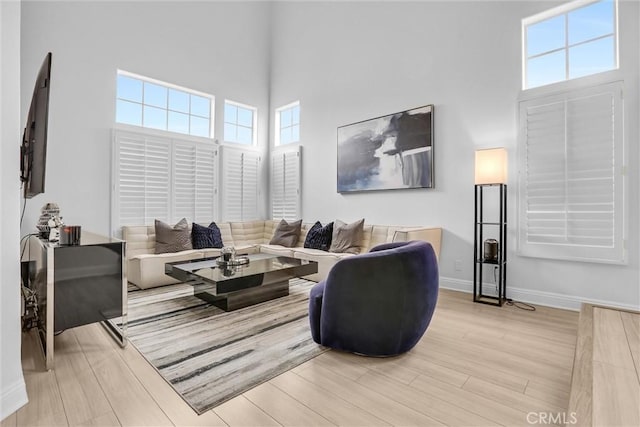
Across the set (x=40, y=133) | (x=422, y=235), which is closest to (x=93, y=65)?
(x=40, y=133)

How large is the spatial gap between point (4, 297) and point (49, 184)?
2987 mm

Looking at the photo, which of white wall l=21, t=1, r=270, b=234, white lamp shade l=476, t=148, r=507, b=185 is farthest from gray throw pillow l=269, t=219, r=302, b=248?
white lamp shade l=476, t=148, r=507, b=185

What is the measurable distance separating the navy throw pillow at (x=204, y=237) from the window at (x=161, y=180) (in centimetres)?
54

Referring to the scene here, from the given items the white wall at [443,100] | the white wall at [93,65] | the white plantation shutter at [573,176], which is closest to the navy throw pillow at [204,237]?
the white wall at [93,65]

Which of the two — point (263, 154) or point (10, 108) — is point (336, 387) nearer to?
point (10, 108)

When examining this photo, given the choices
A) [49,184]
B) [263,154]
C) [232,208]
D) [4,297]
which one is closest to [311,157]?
[263,154]

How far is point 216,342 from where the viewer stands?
7.39 ft

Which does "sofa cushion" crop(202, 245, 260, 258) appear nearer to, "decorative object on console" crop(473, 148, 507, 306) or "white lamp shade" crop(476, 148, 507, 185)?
"decorative object on console" crop(473, 148, 507, 306)

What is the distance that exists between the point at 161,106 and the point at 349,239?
3.46 metres

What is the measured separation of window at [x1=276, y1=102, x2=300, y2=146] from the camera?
578 centimetres

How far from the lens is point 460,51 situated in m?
3.75

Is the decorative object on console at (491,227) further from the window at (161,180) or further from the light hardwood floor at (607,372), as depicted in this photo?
the window at (161,180)

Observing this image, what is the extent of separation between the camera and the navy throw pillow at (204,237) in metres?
4.47

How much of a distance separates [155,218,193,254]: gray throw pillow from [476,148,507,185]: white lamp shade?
12.1 ft
